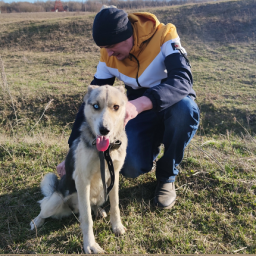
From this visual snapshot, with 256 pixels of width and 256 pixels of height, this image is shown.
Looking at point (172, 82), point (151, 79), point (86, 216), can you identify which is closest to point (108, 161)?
point (86, 216)

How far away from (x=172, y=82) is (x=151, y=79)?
64 cm

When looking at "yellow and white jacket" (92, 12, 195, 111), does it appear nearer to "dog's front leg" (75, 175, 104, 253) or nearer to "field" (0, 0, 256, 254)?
"dog's front leg" (75, 175, 104, 253)

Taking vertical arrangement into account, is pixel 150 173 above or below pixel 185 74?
below

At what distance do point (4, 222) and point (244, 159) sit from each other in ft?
11.6

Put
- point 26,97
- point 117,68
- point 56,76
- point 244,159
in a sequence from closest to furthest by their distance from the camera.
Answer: point 117,68 < point 244,159 < point 26,97 < point 56,76

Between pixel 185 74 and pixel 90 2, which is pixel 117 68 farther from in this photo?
pixel 90 2

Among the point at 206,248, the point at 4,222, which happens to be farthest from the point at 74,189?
the point at 206,248

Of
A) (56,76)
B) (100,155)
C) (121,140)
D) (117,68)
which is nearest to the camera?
(100,155)

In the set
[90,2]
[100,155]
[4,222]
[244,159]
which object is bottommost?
[4,222]

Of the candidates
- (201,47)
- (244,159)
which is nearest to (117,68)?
(244,159)

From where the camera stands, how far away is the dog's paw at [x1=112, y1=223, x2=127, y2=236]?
2518 mm

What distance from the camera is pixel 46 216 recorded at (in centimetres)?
257

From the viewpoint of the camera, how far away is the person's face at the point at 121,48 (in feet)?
9.76

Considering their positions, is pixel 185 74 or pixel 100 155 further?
pixel 185 74
